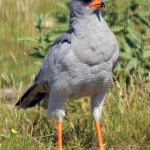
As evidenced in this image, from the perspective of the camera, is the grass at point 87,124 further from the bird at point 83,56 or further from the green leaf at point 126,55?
the bird at point 83,56

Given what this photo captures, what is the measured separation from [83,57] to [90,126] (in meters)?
1.24

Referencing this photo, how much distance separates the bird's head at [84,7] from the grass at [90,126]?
47.3 inches

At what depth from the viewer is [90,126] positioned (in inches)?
277

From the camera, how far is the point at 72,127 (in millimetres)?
6734

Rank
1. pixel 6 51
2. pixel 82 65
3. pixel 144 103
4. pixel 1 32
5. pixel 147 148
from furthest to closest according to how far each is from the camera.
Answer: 1. pixel 1 32
2. pixel 6 51
3. pixel 144 103
4. pixel 147 148
5. pixel 82 65

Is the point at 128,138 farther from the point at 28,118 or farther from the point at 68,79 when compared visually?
the point at 28,118

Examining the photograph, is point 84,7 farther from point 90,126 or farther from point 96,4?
point 90,126

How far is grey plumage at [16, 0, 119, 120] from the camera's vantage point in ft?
19.8

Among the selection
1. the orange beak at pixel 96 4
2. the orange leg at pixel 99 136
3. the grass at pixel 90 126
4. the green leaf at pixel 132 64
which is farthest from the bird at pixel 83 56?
the green leaf at pixel 132 64

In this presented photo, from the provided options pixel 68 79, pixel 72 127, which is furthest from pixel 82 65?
pixel 72 127

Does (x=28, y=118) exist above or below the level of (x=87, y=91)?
below

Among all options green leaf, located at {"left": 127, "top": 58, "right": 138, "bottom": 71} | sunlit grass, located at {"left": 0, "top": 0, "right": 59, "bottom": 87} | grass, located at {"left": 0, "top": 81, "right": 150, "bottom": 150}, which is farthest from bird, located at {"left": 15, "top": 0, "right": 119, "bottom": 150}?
sunlit grass, located at {"left": 0, "top": 0, "right": 59, "bottom": 87}

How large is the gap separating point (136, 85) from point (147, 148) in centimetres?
117

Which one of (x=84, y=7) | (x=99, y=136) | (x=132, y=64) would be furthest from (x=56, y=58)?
(x=132, y=64)
